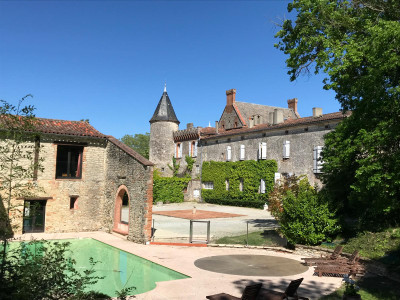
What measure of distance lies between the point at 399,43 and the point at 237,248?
30.4ft

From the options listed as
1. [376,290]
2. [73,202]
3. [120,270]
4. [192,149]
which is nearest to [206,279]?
[120,270]

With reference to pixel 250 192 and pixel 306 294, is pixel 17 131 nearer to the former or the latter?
pixel 306 294

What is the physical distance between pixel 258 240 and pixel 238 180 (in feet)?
60.8

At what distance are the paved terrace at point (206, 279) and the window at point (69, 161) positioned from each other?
21.8ft

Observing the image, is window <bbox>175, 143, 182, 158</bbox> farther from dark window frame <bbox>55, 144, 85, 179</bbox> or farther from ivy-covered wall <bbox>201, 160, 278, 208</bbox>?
dark window frame <bbox>55, 144, 85, 179</bbox>

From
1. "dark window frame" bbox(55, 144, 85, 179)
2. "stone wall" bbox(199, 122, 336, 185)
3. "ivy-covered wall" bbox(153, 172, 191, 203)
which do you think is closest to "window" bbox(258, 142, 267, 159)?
"stone wall" bbox(199, 122, 336, 185)

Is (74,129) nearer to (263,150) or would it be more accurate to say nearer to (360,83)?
(360,83)

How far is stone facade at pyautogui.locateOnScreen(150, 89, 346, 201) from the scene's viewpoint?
27.2 metres

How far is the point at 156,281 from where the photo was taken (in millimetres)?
9844

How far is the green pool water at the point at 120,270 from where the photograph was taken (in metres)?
9.52

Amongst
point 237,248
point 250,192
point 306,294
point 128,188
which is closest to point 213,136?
point 250,192

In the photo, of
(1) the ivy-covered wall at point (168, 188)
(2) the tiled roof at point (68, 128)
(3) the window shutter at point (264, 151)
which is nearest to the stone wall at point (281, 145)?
(3) the window shutter at point (264, 151)

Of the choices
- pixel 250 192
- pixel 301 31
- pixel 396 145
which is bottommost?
pixel 250 192

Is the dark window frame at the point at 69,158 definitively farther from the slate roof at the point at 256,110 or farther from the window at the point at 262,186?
the slate roof at the point at 256,110
